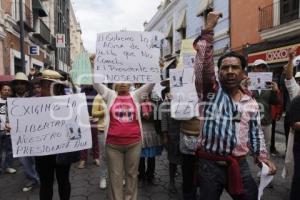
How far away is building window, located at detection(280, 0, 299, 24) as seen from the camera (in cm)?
1395

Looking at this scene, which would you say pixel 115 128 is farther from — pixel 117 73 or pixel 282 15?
pixel 282 15

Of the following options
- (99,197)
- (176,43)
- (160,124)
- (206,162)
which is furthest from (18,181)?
(176,43)

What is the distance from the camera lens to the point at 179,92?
15.0 ft

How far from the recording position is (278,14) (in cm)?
1488

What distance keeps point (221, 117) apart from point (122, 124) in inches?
62.3

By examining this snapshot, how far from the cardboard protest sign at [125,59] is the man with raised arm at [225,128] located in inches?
53.5

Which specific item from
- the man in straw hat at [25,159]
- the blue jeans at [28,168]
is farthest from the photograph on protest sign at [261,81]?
the blue jeans at [28,168]

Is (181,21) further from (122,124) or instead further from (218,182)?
(218,182)

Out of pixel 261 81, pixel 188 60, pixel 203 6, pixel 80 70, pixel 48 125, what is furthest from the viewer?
pixel 203 6

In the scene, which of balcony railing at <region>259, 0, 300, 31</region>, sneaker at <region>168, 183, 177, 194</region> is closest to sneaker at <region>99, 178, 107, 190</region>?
sneaker at <region>168, 183, 177, 194</region>

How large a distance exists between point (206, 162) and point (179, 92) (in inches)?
68.4

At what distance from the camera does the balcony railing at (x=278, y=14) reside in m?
14.1

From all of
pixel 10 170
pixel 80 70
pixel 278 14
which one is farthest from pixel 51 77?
pixel 278 14

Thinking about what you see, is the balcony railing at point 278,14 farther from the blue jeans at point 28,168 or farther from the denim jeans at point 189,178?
the blue jeans at point 28,168
